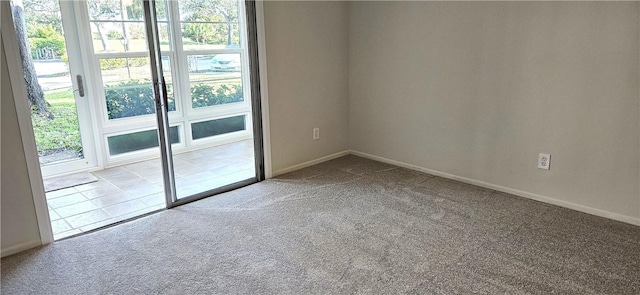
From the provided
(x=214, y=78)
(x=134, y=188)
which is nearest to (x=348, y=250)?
(x=134, y=188)

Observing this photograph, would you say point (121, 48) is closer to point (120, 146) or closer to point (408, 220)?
point (120, 146)

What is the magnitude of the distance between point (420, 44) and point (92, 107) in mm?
3209

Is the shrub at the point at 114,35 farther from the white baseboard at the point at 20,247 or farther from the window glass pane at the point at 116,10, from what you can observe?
the white baseboard at the point at 20,247

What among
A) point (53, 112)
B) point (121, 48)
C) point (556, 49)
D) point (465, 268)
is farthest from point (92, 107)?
point (556, 49)

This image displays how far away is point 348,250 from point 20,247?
1.99 m

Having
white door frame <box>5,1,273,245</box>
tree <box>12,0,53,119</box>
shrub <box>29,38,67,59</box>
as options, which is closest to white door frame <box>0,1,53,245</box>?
white door frame <box>5,1,273,245</box>

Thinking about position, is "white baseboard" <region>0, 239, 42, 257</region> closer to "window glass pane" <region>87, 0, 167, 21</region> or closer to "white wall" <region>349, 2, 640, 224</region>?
"window glass pane" <region>87, 0, 167, 21</region>

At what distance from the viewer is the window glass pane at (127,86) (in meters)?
4.18

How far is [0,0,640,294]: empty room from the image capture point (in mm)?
2299

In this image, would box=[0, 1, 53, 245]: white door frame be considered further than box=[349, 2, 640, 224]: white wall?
No

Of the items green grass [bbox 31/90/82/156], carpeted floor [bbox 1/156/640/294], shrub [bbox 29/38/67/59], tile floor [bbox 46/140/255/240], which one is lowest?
carpeted floor [bbox 1/156/640/294]

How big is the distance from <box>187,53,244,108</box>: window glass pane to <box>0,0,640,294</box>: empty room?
0.03 meters

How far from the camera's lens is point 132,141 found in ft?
14.6

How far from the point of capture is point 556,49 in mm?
2879
